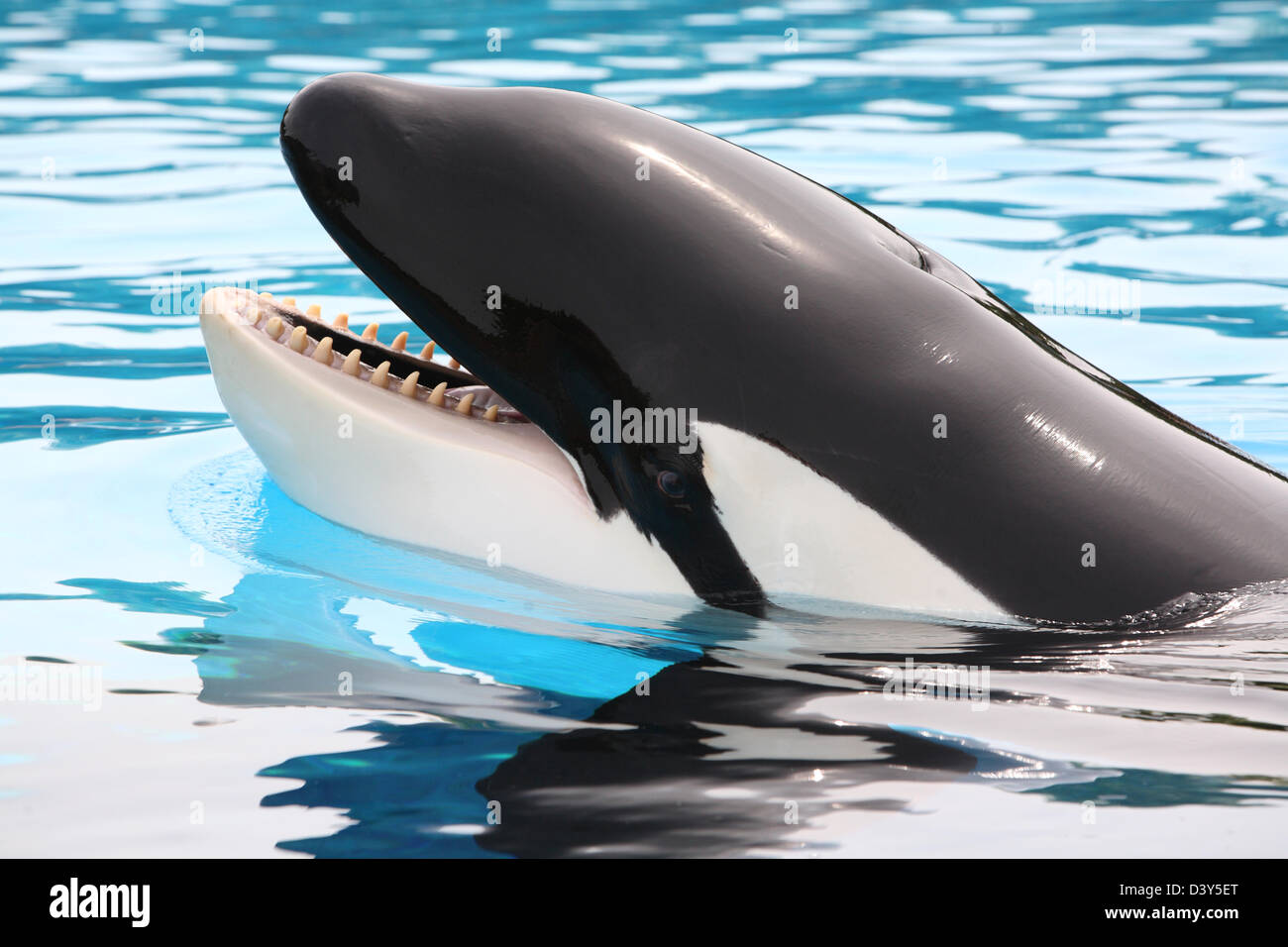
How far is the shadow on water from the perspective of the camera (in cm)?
341

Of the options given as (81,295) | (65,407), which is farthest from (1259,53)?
(65,407)

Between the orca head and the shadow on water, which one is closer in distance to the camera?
the shadow on water

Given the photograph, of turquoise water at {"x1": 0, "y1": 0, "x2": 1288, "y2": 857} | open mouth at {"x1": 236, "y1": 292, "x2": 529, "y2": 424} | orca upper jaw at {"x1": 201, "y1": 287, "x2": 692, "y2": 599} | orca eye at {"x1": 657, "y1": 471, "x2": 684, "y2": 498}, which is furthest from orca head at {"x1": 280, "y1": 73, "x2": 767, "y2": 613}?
turquoise water at {"x1": 0, "y1": 0, "x2": 1288, "y2": 857}

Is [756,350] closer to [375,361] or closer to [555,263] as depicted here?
[555,263]

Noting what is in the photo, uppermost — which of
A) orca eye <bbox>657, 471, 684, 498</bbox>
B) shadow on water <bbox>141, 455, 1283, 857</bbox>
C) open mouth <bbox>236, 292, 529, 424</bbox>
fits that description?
open mouth <bbox>236, 292, 529, 424</bbox>

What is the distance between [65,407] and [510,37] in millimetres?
11805

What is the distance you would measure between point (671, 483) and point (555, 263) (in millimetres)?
615

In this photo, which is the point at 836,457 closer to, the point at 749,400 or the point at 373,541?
the point at 749,400

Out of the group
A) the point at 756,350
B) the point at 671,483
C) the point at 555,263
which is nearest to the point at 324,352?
the point at 555,263

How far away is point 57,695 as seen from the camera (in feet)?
13.7

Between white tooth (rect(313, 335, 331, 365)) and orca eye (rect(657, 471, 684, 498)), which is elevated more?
white tooth (rect(313, 335, 331, 365))

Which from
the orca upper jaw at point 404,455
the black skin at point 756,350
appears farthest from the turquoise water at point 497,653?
the black skin at point 756,350

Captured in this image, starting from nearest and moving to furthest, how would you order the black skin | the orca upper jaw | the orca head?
the black skin, the orca head, the orca upper jaw

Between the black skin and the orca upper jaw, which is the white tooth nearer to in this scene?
the orca upper jaw
